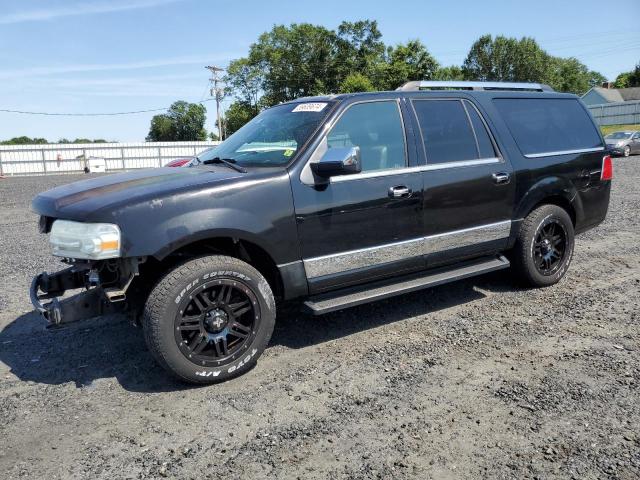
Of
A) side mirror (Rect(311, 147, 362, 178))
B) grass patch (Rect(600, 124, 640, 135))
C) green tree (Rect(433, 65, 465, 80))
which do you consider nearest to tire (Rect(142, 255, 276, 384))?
side mirror (Rect(311, 147, 362, 178))

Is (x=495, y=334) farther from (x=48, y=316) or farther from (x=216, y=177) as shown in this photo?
(x=48, y=316)

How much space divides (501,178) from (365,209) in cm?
159

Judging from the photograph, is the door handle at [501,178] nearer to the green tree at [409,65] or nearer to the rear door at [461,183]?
the rear door at [461,183]

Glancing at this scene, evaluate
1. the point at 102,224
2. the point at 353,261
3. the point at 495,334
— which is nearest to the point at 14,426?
the point at 102,224

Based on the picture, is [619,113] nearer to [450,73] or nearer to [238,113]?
[450,73]

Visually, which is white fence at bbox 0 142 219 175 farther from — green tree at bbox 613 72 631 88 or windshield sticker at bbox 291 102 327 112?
green tree at bbox 613 72 631 88

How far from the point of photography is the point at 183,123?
315 ft

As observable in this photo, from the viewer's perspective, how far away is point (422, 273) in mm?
4574

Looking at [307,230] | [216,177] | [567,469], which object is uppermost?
[216,177]

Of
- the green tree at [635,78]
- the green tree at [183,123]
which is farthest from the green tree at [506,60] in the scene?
the green tree at [183,123]

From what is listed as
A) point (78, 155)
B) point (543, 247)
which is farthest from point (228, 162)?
point (78, 155)

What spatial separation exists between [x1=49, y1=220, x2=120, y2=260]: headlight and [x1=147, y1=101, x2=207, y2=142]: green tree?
94729 millimetres

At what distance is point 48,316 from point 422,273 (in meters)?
2.93

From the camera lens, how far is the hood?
3303 millimetres
